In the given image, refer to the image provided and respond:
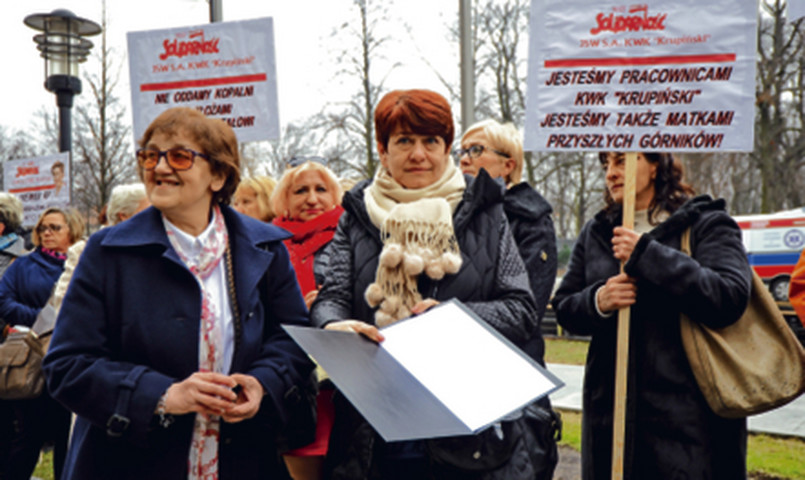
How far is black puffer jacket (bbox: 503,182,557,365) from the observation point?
Result: 11.0 ft

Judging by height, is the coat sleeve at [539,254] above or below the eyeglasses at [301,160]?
below

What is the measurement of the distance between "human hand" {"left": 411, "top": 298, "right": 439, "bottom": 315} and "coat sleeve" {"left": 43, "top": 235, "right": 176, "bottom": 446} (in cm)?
76

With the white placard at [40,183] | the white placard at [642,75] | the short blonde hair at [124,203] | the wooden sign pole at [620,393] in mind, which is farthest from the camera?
the white placard at [40,183]

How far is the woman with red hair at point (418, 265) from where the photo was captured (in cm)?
235

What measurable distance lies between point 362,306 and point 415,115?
27.9 inches

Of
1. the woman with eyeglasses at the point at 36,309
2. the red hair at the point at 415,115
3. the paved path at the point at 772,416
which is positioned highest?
the red hair at the point at 415,115

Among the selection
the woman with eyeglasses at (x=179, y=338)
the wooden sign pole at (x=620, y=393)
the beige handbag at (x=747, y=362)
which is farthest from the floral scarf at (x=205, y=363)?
the beige handbag at (x=747, y=362)

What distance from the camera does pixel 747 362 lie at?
2787 mm

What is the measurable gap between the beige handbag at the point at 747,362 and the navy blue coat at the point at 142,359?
5.10ft

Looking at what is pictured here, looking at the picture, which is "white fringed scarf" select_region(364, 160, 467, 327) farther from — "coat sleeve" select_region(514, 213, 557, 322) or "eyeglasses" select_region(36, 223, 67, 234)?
"eyeglasses" select_region(36, 223, 67, 234)

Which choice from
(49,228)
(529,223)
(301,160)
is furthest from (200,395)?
(49,228)

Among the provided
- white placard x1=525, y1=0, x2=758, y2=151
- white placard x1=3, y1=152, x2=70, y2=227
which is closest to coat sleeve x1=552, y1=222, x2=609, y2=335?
white placard x1=525, y1=0, x2=758, y2=151

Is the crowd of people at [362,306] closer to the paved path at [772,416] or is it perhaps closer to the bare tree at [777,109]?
the paved path at [772,416]

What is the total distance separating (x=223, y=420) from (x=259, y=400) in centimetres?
15
